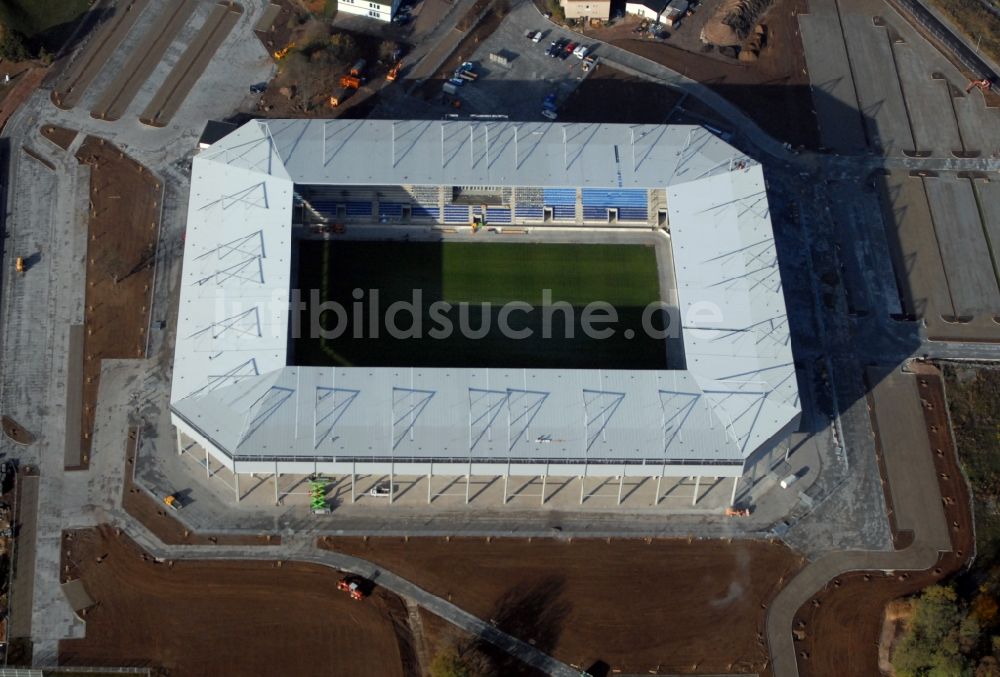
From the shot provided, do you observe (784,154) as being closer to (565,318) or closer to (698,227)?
(698,227)

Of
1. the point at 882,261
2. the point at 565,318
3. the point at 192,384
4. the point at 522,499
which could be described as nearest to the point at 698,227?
the point at 565,318

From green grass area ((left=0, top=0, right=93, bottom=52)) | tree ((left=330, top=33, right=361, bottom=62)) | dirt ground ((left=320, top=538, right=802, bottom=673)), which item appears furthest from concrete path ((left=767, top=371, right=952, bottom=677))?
green grass area ((left=0, top=0, right=93, bottom=52))

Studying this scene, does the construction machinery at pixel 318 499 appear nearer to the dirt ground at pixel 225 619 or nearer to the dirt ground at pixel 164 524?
the dirt ground at pixel 164 524

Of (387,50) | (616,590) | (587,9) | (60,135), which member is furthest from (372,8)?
(616,590)

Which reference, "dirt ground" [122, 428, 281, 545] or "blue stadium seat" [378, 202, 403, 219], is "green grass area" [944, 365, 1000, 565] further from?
"dirt ground" [122, 428, 281, 545]

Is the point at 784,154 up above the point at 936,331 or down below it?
above

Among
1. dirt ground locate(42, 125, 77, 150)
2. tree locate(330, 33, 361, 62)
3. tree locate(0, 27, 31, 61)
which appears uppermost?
tree locate(0, 27, 31, 61)

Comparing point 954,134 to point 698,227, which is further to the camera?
point 954,134
